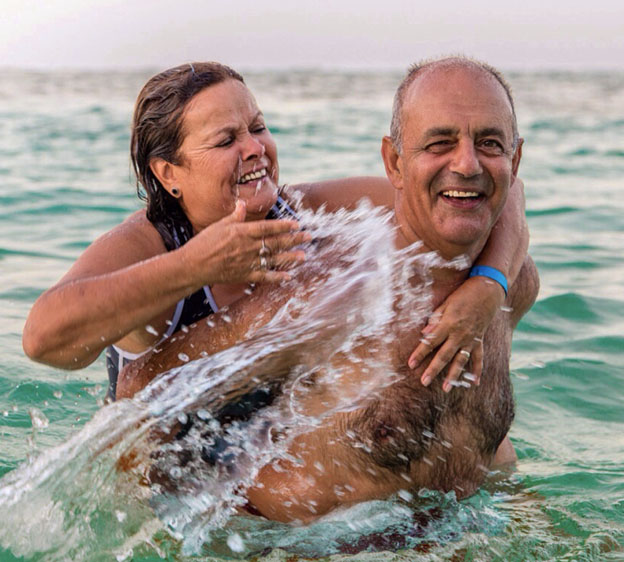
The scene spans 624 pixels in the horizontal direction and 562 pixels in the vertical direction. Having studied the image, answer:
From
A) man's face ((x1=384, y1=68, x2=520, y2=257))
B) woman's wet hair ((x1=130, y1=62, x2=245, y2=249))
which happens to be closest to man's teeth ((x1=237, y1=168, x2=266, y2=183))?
woman's wet hair ((x1=130, y1=62, x2=245, y2=249))

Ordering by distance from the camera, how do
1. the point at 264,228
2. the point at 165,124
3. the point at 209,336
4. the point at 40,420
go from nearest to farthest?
the point at 264,228, the point at 209,336, the point at 165,124, the point at 40,420

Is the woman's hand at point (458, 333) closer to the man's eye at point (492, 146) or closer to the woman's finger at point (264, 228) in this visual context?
the man's eye at point (492, 146)

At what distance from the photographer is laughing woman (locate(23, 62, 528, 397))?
2902 mm

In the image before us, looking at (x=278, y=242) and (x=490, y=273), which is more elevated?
(x=278, y=242)

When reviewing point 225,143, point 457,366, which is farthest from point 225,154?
point 457,366

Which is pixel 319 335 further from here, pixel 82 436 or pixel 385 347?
pixel 82 436

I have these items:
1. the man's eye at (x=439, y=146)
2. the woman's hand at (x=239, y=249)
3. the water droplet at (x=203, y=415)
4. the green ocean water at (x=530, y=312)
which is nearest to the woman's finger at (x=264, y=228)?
the woman's hand at (x=239, y=249)

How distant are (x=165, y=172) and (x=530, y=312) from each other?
11.5 feet

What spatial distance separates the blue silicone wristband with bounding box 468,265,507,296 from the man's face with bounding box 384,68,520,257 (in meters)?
0.22

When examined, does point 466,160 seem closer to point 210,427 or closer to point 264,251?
point 264,251

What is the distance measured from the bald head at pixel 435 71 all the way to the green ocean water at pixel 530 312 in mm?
1404

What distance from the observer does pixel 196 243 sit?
2879 mm

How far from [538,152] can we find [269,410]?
1188 centimetres

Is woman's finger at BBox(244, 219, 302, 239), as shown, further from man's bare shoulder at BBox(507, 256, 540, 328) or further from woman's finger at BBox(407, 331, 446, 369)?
man's bare shoulder at BBox(507, 256, 540, 328)
